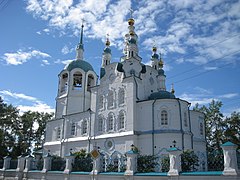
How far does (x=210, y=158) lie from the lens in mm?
11227

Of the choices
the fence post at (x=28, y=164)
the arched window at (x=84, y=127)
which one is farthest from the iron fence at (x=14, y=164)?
the arched window at (x=84, y=127)

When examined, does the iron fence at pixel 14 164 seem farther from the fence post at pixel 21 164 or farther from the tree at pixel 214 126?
the tree at pixel 214 126

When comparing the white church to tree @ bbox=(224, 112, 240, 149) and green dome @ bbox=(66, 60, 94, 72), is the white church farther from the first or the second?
tree @ bbox=(224, 112, 240, 149)

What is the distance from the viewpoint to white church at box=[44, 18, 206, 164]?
791 inches

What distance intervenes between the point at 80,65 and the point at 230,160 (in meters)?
21.7

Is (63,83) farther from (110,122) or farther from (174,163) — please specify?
(174,163)

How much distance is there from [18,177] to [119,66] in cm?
1240

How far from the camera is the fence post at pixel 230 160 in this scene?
8.48 metres

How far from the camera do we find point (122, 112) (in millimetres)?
21641

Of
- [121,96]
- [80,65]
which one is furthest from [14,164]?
[80,65]

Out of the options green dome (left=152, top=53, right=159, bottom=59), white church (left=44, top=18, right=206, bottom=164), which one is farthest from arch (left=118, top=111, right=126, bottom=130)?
green dome (left=152, top=53, right=159, bottom=59)

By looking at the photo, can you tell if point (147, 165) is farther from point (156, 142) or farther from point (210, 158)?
point (156, 142)

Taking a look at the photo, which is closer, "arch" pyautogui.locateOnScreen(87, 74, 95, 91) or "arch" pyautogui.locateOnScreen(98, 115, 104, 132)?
"arch" pyautogui.locateOnScreen(98, 115, 104, 132)

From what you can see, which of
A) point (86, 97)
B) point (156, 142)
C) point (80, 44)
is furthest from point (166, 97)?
point (80, 44)
